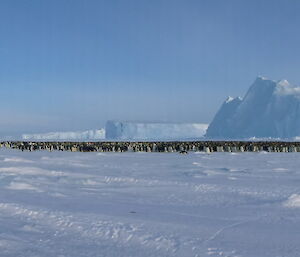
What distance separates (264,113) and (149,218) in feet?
313

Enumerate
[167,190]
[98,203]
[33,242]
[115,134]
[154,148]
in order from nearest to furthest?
[33,242] < [98,203] < [167,190] < [154,148] < [115,134]

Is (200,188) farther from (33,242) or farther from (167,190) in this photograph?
(33,242)

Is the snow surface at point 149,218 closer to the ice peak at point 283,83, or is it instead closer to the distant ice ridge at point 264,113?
the distant ice ridge at point 264,113

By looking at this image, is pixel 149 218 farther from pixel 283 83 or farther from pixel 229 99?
pixel 229 99

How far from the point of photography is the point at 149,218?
25.9 ft

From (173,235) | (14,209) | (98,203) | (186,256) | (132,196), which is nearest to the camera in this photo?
(186,256)

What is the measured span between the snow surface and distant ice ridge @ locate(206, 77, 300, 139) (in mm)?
84974

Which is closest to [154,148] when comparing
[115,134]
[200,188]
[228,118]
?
[200,188]

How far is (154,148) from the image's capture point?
4347cm

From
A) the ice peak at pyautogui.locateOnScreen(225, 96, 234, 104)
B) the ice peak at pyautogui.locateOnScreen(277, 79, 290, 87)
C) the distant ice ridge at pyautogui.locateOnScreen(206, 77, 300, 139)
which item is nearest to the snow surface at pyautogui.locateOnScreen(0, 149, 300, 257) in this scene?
the distant ice ridge at pyautogui.locateOnScreen(206, 77, 300, 139)

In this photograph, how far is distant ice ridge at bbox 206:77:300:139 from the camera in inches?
3716

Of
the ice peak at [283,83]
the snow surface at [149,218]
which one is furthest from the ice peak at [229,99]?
the snow surface at [149,218]

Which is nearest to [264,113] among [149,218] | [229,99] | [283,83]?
[283,83]

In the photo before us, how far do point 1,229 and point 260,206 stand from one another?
5.52m
